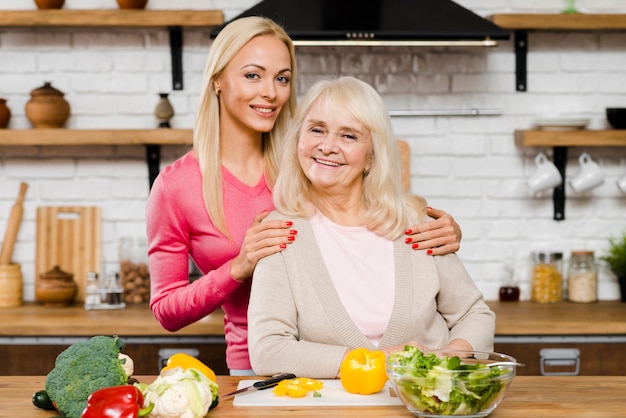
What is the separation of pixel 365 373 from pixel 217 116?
0.99m

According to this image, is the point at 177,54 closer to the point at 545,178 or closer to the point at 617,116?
the point at 545,178

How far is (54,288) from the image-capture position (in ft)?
11.5

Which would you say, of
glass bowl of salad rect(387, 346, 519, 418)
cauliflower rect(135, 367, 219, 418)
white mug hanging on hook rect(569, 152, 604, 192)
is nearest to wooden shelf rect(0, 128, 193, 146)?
white mug hanging on hook rect(569, 152, 604, 192)

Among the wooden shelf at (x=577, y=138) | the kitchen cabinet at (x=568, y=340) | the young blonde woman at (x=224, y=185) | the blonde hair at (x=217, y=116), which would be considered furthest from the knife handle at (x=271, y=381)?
the wooden shelf at (x=577, y=138)

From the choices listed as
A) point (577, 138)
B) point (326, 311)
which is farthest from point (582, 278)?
point (326, 311)

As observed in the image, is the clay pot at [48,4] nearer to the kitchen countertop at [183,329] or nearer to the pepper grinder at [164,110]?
the pepper grinder at [164,110]

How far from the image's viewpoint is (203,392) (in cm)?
154

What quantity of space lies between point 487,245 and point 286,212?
5.82ft

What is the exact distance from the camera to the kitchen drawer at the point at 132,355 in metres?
3.15

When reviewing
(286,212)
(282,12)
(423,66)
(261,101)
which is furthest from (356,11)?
(286,212)

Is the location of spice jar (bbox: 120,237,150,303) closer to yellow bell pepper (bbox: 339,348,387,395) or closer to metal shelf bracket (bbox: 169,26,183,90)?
metal shelf bracket (bbox: 169,26,183,90)

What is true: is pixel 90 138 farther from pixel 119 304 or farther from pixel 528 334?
pixel 528 334

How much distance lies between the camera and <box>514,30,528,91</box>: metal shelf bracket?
369 cm

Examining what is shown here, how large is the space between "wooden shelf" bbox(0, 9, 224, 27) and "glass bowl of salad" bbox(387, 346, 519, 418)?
88.4 inches
